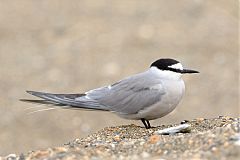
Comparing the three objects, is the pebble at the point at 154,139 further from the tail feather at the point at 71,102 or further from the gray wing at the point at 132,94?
the tail feather at the point at 71,102

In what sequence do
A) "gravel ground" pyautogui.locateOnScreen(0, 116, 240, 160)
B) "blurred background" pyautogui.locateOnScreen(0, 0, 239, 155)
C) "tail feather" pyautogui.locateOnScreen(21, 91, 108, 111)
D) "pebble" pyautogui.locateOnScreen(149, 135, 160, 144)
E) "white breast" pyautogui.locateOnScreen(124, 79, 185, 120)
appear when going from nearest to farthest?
1. "gravel ground" pyautogui.locateOnScreen(0, 116, 240, 160)
2. "pebble" pyautogui.locateOnScreen(149, 135, 160, 144)
3. "white breast" pyautogui.locateOnScreen(124, 79, 185, 120)
4. "tail feather" pyautogui.locateOnScreen(21, 91, 108, 111)
5. "blurred background" pyautogui.locateOnScreen(0, 0, 239, 155)

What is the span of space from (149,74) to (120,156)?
170 cm

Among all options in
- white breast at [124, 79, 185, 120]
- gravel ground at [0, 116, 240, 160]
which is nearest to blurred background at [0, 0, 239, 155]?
white breast at [124, 79, 185, 120]

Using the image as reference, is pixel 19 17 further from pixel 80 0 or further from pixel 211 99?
pixel 211 99

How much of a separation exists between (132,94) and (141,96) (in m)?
0.10

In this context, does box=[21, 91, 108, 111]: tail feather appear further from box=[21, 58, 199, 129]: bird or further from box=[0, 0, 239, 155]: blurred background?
box=[0, 0, 239, 155]: blurred background

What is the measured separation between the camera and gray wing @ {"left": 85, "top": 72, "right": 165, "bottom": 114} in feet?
18.9

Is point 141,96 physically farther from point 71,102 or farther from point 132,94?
point 71,102

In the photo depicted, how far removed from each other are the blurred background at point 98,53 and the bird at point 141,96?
9.16ft

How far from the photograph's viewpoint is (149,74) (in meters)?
5.89

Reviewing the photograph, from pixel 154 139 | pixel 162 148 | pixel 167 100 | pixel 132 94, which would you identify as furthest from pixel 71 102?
pixel 162 148

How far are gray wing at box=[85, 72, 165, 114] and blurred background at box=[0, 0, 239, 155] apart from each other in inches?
111

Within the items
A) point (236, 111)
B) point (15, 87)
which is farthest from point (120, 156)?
point (15, 87)

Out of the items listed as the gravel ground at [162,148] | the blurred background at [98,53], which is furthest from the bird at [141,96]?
the blurred background at [98,53]
